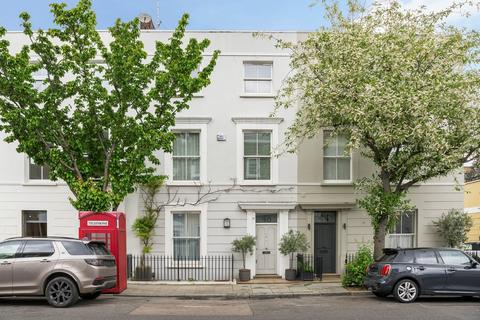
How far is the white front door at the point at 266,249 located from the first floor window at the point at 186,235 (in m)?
2.21

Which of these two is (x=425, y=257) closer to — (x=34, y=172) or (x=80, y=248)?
(x=80, y=248)

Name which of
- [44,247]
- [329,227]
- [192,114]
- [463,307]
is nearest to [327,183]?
[329,227]

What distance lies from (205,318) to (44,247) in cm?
443

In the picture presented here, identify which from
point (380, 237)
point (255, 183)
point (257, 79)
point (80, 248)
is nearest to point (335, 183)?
point (255, 183)

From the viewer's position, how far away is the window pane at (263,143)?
19.3m

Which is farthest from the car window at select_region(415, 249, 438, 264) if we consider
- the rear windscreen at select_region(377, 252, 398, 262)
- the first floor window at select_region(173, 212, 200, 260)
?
the first floor window at select_region(173, 212, 200, 260)

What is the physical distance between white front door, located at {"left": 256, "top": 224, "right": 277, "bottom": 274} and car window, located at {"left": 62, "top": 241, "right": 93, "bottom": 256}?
775 cm

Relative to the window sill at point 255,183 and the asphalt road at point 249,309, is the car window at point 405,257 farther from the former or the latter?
the window sill at point 255,183

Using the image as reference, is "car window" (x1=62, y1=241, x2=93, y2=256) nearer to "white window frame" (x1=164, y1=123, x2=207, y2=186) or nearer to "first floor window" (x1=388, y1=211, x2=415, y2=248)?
"white window frame" (x1=164, y1=123, x2=207, y2=186)

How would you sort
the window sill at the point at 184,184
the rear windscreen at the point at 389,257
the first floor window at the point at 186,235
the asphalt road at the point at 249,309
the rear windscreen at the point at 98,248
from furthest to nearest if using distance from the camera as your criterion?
the first floor window at the point at 186,235
the window sill at the point at 184,184
the rear windscreen at the point at 389,257
the rear windscreen at the point at 98,248
the asphalt road at the point at 249,309

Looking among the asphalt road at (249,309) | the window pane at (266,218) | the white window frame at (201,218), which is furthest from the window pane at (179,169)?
the asphalt road at (249,309)

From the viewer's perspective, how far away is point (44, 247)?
12.8 m

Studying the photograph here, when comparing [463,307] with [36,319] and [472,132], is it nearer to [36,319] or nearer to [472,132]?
[472,132]

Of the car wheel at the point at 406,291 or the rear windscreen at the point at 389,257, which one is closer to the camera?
the car wheel at the point at 406,291
